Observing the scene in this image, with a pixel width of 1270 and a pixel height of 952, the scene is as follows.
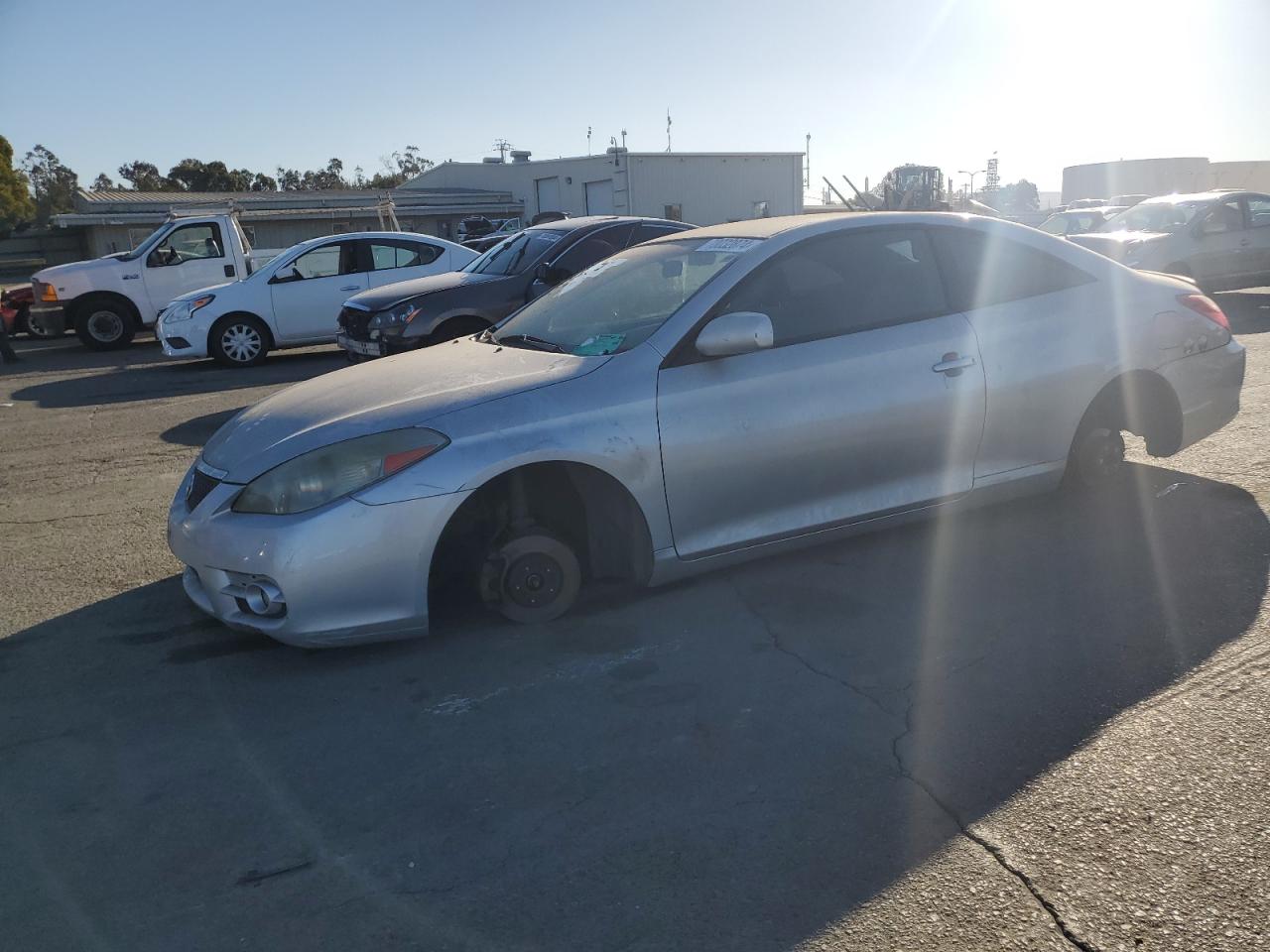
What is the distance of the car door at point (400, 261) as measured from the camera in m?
14.2

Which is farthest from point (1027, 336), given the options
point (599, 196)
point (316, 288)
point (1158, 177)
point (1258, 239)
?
point (1158, 177)

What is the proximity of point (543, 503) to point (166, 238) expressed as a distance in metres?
14.1

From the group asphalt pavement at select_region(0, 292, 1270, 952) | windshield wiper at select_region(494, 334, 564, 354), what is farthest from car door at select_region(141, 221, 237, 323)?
windshield wiper at select_region(494, 334, 564, 354)

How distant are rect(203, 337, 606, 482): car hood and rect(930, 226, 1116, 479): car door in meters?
1.93

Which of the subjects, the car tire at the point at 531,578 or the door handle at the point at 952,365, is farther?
the door handle at the point at 952,365

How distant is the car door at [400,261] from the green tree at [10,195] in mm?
48692

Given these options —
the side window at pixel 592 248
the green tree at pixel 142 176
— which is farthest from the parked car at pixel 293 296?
the green tree at pixel 142 176

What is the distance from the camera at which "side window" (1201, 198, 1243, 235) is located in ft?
48.3

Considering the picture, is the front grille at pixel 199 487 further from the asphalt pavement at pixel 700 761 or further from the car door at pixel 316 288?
the car door at pixel 316 288

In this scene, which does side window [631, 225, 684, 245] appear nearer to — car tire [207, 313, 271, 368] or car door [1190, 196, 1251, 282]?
car tire [207, 313, 271, 368]

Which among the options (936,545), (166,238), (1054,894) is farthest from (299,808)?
(166,238)

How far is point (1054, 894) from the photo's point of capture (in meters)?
2.61

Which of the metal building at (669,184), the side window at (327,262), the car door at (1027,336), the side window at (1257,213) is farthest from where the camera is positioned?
the metal building at (669,184)

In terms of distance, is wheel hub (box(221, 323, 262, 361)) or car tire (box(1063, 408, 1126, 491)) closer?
car tire (box(1063, 408, 1126, 491))
